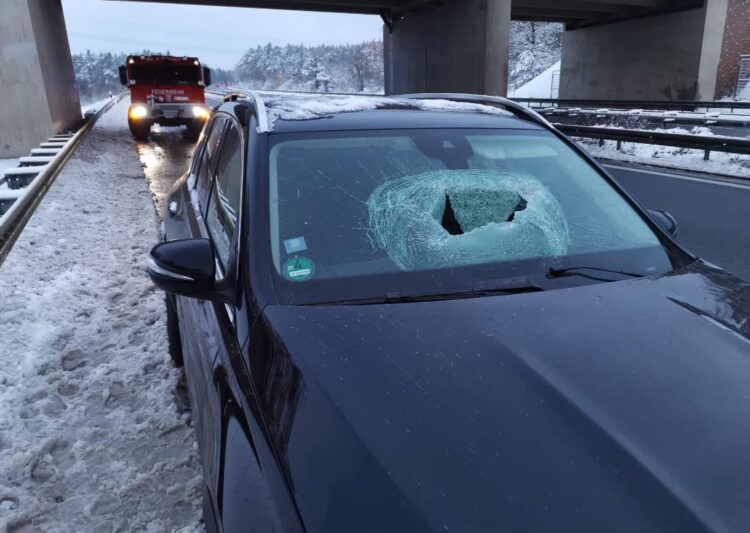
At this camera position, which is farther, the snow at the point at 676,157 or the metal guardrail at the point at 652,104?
the metal guardrail at the point at 652,104

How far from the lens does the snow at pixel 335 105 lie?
2.52 meters

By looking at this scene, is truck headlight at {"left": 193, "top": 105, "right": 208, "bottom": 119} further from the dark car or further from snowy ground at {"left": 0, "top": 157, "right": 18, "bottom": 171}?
the dark car

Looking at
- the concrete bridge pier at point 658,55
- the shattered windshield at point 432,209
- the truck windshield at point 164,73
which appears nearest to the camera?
the shattered windshield at point 432,209

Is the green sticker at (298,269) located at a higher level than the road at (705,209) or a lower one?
higher

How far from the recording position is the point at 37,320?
165 inches

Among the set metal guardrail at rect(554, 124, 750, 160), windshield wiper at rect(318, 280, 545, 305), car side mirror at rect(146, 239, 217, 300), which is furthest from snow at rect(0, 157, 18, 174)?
windshield wiper at rect(318, 280, 545, 305)

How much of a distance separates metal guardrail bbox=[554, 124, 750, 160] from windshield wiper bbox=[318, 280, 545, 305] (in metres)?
8.83

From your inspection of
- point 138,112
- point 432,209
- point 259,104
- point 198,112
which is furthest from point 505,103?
point 198,112

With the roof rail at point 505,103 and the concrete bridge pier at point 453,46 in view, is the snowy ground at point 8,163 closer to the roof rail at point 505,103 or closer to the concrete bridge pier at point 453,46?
the roof rail at point 505,103

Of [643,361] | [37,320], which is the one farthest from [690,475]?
[37,320]

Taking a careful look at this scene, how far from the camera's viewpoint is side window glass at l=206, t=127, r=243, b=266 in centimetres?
229

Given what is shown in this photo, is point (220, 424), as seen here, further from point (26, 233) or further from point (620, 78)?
point (620, 78)

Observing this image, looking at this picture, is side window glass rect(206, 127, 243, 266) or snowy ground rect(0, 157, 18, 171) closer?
side window glass rect(206, 127, 243, 266)

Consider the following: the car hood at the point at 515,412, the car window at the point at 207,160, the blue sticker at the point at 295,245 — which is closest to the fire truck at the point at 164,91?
the car window at the point at 207,160
